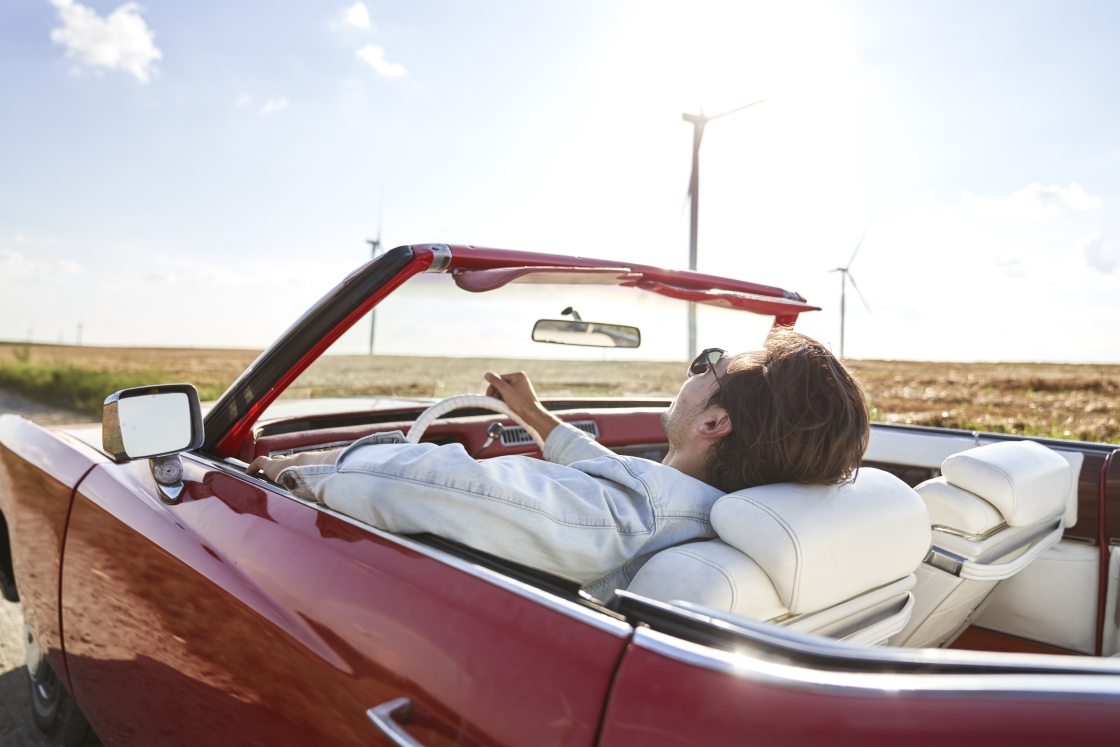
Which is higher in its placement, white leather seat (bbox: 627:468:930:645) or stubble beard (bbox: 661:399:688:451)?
stubble beard (bbox: 661:399:688:451)

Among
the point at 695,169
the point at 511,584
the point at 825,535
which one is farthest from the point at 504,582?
the point at 695,169

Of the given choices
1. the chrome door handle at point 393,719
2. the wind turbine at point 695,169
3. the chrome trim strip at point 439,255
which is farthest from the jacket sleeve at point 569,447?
the wind turbine at point 695,169

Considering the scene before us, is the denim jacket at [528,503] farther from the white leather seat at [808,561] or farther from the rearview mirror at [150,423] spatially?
the rearview mirror at [150,423]

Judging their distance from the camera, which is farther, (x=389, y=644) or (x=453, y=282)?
(x=453, y=282)

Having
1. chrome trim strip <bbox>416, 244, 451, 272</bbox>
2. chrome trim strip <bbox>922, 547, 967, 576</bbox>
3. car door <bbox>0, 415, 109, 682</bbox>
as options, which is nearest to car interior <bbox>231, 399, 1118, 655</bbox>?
chrome trim strip <bbox>922, 547, 967, 576</bbox>

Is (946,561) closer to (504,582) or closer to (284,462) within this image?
(504,582)

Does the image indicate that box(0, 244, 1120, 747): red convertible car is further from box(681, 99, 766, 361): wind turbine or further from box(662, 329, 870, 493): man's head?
box(681, 99, 766, 361): wind turbine

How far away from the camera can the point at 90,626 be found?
213 centimetres

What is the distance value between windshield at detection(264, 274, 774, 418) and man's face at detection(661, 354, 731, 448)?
0.14m

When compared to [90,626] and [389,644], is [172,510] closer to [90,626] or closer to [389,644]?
[90,626]

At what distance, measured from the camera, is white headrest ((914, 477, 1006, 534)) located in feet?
6.15

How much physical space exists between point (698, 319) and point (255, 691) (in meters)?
2.02

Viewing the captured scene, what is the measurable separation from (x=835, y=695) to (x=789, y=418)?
92cm

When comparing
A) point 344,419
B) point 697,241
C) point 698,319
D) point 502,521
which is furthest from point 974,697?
point 697,241
